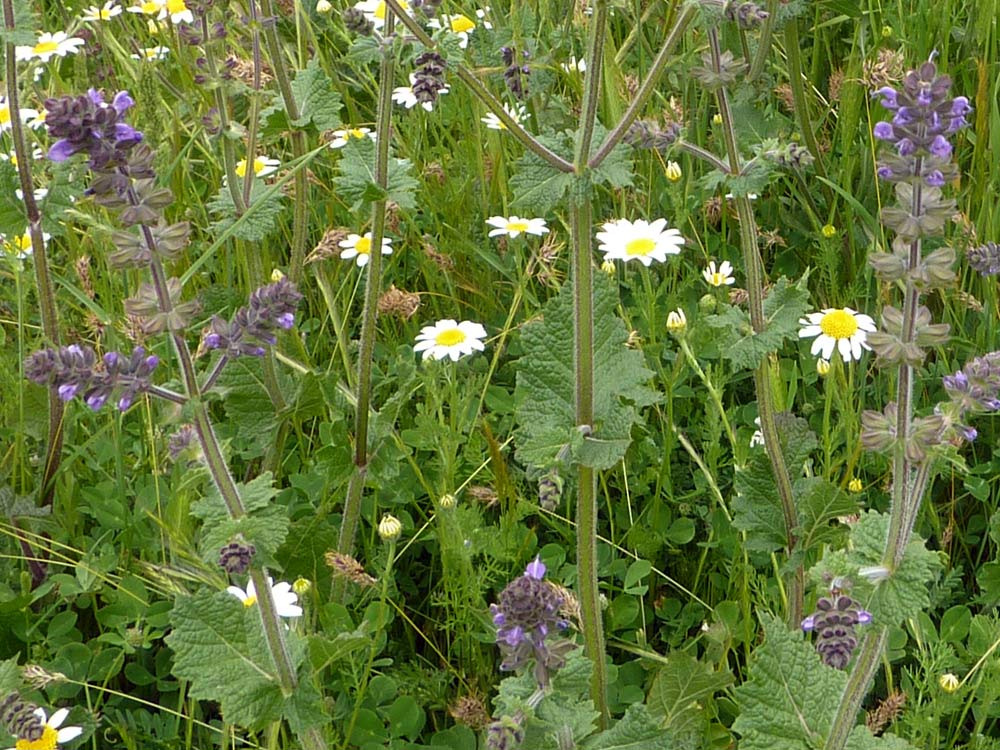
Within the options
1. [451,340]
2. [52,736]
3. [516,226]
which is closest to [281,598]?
[52,736]

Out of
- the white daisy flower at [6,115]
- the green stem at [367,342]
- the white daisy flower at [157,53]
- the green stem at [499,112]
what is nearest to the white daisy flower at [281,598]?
the green stem at [367,342]

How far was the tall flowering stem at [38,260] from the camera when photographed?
2.51 metres

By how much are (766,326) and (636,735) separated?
827mm

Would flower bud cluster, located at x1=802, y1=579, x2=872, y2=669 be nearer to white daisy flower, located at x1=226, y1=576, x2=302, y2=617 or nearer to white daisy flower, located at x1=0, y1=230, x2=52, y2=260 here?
white daisy flower, located at x1=226, y1=576, x2=302, y2=617

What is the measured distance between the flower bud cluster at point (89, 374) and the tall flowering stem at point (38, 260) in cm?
111

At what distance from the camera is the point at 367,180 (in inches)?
92.0

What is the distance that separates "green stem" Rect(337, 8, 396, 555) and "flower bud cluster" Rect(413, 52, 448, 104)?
0.36m

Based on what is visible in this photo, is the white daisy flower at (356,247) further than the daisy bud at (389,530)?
Yes

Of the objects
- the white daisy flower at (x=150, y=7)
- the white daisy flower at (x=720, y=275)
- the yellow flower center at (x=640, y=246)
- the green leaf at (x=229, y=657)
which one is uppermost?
the white daisy flower at (x=150, y=7)

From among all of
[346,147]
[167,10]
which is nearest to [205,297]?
[346,147]

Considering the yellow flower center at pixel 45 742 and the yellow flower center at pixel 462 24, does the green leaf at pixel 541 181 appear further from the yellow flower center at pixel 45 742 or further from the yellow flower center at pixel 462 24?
the yellow flower center at pixel 462 24

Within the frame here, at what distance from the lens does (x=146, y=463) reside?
8.71 ft

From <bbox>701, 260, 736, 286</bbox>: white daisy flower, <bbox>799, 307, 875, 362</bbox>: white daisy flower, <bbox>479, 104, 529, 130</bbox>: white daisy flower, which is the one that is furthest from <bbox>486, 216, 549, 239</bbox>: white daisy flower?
<bbox>799, 307, 875, 362</bbox>: white daisy flower

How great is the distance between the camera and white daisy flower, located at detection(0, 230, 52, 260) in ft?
8.95
